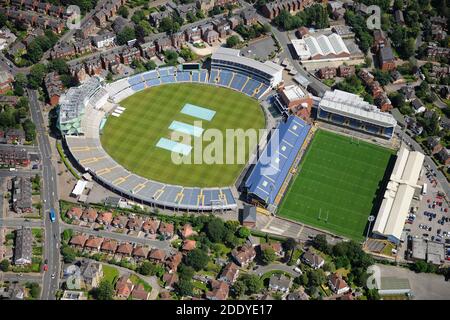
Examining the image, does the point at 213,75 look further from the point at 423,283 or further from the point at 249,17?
the point at 423,283

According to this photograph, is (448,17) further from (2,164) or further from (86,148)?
(2,164)

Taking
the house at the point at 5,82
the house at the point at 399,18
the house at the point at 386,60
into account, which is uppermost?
the house at the point at 399,18

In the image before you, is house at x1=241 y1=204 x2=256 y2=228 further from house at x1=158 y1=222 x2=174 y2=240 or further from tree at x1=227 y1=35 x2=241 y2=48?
tree at x1=227 y1=35 x2=241 y2=48

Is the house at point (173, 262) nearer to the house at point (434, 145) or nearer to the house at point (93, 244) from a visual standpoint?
the house at point (93, 244)

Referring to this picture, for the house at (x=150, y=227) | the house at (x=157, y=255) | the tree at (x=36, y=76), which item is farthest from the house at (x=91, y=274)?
the tree at (x=36, y=76)

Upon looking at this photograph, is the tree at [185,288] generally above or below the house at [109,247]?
below

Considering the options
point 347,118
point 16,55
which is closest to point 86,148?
point 16,55

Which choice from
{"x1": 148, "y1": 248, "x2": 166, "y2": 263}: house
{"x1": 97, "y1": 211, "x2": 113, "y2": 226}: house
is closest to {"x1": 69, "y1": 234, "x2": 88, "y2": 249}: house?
{"x1": 97, "y1": 211, "x2": 113, "y2": 226}: house
